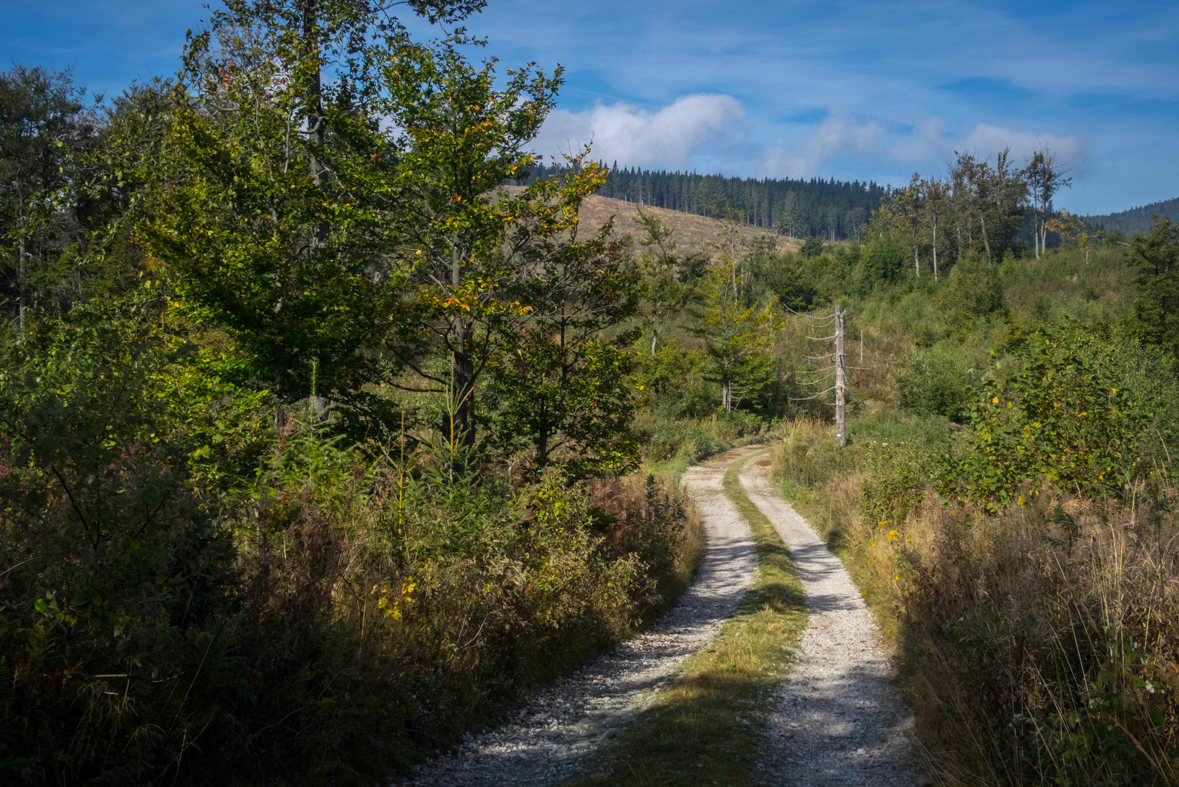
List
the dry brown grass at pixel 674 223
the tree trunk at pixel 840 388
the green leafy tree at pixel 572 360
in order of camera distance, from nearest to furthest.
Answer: the green leafy tree at pixel 572 360
the tree trunk at pixel 840 388
the dry brown grass at pixel 674 223

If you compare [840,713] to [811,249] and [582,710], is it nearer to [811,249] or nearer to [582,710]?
[582,710]

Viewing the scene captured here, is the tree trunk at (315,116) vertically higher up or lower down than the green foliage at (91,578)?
higher up

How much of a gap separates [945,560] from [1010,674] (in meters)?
3.67

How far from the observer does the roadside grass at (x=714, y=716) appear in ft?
16.2

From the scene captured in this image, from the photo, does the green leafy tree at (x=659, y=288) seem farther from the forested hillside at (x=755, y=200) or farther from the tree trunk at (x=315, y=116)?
the forested hillside at (x=755, y=200)

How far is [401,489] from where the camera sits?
690 centimetres

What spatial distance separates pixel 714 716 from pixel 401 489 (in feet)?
12.0

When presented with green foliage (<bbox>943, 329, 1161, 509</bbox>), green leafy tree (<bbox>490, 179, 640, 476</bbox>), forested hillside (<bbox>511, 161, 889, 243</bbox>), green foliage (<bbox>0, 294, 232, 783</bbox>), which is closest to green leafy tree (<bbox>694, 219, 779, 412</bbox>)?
green leafy tree (<bbox>490, 179, 640, 476</bbox>)

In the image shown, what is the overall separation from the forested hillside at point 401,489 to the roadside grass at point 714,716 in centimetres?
17

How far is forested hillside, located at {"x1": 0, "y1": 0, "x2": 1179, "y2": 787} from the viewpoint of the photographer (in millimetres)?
3260

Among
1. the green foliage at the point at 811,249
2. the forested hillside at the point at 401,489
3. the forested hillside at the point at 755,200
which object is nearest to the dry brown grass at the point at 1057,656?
the forested hillside at the point at 401,489

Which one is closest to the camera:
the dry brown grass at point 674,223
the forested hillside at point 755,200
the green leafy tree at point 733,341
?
the green leafy tree at point 733,341

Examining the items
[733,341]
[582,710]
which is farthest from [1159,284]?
[582,710]

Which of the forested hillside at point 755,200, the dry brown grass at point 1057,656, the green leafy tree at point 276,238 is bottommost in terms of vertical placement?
the dry brown grass at point 1057,656
